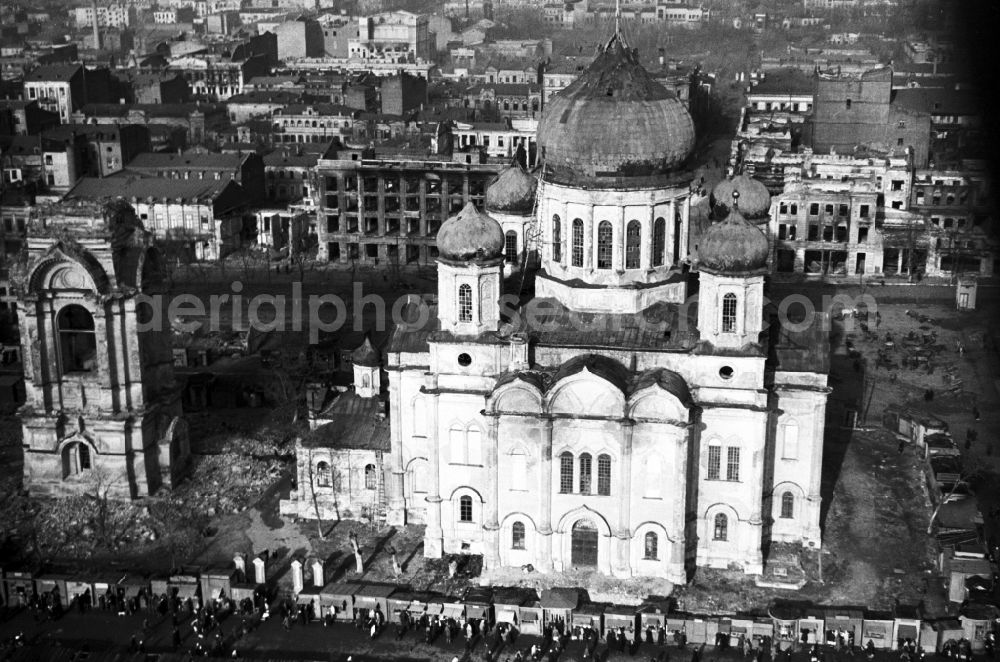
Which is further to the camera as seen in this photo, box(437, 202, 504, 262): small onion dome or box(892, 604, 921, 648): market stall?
box(437, 202, 504, 262): small onion dome

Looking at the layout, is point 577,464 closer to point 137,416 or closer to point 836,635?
point 836,635

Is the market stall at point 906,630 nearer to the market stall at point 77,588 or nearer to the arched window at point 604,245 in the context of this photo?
the arched window at point 604,245

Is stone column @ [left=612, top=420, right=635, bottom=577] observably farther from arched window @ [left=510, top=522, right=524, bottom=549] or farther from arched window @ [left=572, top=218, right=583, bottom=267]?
arched window @ [left=572, top=218, right=583, bottom=267]

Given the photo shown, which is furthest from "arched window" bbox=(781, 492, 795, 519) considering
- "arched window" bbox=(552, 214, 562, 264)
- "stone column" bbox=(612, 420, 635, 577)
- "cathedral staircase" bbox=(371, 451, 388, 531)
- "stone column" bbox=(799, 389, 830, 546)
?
"cathedral staircase" bbox=(371, 451, 388, 531)

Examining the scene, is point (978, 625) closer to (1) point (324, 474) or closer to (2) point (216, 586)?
(1) point (324, 474)

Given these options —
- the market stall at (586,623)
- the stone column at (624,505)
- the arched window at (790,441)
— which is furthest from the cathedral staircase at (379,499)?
the arched window at (790,441)

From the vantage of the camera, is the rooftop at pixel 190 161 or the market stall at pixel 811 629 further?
the rooftop at pixel 190 161

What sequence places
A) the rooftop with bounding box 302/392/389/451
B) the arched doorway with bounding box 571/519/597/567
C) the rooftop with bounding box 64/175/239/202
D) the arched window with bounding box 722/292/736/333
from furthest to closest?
1. the rooftop with bounding box 64/175/239/202
2. the rooftop with bounding box 302/392/389/451
3. the arched doorway with bounding box 571/519/597/567
4. the arched window with bounding box 722/292/736/333
